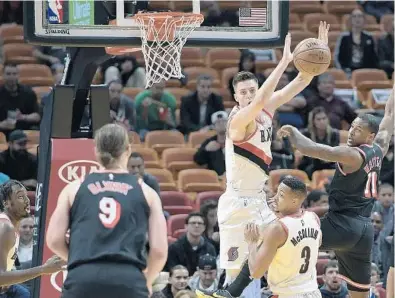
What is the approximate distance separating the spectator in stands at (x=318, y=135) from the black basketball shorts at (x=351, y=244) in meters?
5.08

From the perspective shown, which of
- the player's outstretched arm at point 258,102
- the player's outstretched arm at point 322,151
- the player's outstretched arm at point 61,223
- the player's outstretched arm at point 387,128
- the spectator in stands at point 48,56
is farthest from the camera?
the spectator in stands at point 48,56

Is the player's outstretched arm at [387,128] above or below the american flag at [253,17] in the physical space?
below

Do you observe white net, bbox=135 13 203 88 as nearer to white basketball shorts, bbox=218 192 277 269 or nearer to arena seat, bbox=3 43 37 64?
white basketball shorts, bbox=218 192 277 269

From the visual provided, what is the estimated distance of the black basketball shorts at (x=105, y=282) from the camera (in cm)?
689

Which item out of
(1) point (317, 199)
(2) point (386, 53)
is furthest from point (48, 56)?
(2) point (386, 53)

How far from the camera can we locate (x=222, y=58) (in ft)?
55.7

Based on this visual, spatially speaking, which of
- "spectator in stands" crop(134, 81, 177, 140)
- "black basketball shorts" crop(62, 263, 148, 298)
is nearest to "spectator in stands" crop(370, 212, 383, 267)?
"spectator in stands" crop(134, 81, 177, 140)

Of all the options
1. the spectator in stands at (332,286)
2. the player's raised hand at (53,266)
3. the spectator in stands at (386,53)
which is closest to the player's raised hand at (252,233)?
the player's raised hand at (53,266)

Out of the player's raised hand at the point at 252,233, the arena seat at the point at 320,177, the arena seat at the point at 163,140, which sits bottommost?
the arena seat at the point at 320,177

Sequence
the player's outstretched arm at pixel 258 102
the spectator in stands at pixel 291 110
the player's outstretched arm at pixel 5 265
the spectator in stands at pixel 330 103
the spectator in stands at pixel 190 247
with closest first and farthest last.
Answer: the player's outstretched arm at pixel 5 265, the player's outstretched arm at pixel 258 102, the spectator in stands at pixel 190 247, the spectator in stands at pixel 291 110, the spectator in stands at pixel 330 103

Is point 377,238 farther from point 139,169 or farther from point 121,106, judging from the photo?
point 121,106

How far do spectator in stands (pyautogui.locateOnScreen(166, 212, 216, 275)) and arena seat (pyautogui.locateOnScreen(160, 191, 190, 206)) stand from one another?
4.24ft

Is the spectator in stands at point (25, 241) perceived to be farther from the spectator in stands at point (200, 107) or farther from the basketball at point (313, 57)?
the basketball at point (313, 57)

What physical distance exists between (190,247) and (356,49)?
588cm
